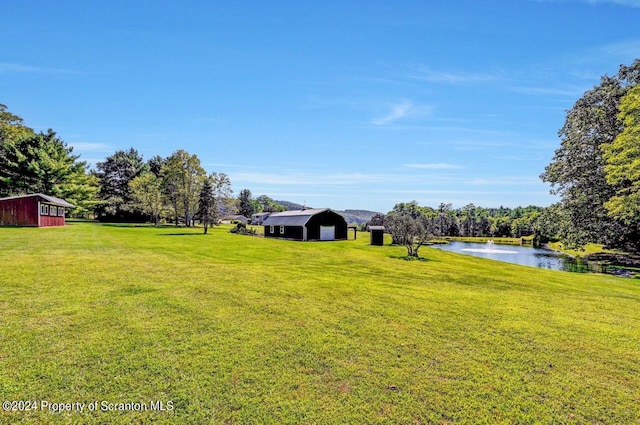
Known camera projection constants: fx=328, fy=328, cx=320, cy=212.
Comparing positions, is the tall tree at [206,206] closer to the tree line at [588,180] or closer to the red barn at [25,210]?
the red barn at [25,210]

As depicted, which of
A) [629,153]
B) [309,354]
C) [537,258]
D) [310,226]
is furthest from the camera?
[310,226]

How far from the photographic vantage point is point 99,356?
17.1ft

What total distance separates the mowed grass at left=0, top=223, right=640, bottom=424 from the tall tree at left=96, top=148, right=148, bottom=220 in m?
60.3

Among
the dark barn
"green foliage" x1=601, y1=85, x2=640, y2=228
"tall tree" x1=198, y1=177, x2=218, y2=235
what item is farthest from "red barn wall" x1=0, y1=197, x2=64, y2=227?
"green foliage" x1=601, y1=85, x2=640, y2=228

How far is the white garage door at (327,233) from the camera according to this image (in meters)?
39.2

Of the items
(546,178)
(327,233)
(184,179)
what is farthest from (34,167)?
(546,178)

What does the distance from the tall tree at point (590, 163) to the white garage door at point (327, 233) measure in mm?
22624

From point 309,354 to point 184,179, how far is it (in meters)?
52.9

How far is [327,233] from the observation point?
39.8 metres

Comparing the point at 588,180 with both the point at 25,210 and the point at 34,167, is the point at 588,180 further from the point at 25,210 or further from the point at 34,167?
the point at 34,167

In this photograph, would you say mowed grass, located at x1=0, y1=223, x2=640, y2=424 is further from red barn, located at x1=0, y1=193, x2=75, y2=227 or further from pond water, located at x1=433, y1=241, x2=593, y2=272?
red barn, located at x1=0, y1=193, x2=75, y2=227

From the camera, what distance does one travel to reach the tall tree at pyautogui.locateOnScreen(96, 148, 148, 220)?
6300cm

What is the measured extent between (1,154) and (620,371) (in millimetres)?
62171

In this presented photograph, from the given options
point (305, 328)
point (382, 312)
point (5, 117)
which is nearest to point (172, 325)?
point (305, 328)
